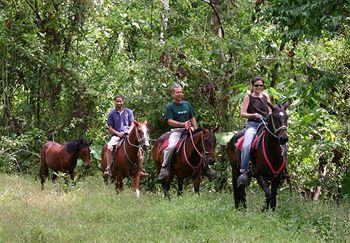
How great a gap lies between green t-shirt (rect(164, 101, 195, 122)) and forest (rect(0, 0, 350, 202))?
2221 mm

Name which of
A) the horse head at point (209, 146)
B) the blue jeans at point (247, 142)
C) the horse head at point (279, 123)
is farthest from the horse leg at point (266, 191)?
the horse head at point (209, 146)

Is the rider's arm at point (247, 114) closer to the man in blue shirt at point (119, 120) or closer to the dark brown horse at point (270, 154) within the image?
the dark brown horse at point (270, 154)

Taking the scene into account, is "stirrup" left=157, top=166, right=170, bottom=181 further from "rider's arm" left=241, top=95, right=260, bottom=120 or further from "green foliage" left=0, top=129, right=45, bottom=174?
"green foliage" left=0, top=129, right=45, bottom=174

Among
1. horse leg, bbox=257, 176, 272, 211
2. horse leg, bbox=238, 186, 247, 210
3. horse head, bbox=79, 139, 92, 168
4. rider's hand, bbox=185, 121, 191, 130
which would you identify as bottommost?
horse head, bbox=79, 139, 92, 168

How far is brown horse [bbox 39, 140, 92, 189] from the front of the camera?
52.9 ft

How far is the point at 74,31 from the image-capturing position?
2312cm

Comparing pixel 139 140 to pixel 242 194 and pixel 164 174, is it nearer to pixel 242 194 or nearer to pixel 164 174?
pixel 164 174

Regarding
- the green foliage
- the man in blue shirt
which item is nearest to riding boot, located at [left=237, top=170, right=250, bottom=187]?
the man in blue shirt

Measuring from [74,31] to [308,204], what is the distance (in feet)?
46.1

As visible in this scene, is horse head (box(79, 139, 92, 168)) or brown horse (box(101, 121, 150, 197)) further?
horse head (box(79, 139, 92, 168))

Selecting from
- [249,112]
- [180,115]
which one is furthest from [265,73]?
[249,112]

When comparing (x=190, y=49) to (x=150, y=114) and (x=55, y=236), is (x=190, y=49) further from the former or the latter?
(x=55, y=236)

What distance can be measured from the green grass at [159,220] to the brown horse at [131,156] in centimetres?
160

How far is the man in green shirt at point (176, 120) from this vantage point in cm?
1327
